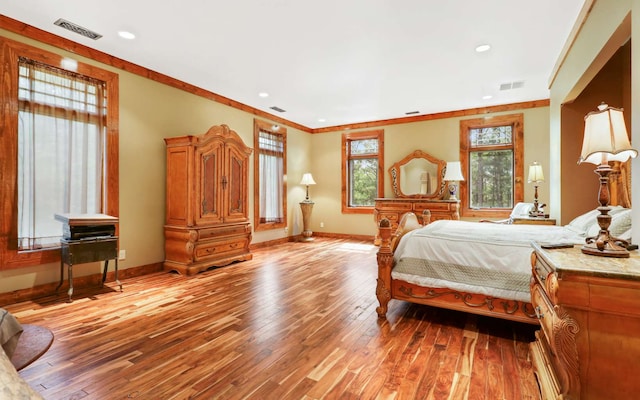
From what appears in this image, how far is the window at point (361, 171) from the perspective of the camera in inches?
281

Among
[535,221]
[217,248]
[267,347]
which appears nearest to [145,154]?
[217,248]

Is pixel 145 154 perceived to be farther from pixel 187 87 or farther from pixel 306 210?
pixel 306 210

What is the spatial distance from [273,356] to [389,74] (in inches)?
149

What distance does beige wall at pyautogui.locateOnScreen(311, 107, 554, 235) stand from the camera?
5559mm

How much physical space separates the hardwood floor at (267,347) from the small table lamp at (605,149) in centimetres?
86

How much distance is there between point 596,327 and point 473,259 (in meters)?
1.19

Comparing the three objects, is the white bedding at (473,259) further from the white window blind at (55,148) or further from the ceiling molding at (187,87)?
the ceiling molding at (187,87)

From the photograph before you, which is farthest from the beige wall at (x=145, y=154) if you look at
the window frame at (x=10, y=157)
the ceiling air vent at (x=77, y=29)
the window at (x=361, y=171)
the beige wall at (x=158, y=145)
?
the window at (x=361, y=171)

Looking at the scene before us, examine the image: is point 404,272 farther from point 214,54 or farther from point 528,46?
point 214,54

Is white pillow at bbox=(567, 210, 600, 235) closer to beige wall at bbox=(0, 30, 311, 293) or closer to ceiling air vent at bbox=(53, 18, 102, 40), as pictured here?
beige wall at bbox=(0, 30, 311, 293)

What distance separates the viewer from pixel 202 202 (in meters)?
4.31

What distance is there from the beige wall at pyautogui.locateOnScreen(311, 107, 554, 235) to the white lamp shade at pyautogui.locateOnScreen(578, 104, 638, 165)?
4659mm

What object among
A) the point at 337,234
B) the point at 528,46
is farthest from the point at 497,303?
the point at 337,234

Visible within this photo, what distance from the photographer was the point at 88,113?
366 cm
